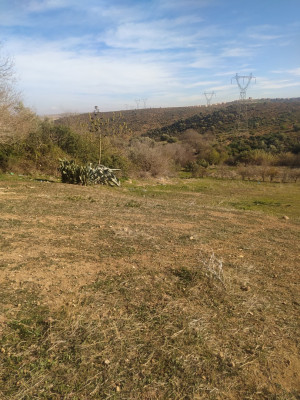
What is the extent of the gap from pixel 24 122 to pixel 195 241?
12.4 metres

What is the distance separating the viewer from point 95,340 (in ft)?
8.12

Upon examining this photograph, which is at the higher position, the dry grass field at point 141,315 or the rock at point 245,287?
the dry grass field at point 141,315

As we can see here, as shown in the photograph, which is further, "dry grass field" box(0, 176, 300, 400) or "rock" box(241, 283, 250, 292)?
"rock" box(241, 283, 250, 292)

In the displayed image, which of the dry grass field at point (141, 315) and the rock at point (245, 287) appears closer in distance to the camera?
the dry grass field at point (141, 315)

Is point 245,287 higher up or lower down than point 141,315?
lower down

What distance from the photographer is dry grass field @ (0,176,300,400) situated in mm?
2131

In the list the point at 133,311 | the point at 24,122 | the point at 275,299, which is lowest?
the point at 275,299

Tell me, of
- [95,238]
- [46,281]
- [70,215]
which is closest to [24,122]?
[70,215]

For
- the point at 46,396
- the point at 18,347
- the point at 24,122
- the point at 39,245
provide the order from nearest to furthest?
the point at 46,396, the point at 18,347, the point at 39,245, the point at 24,122

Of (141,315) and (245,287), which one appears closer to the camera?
(141,315)

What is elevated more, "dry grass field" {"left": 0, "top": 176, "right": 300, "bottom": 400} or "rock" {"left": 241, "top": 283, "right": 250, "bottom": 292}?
"dry grass field" {"left": 0, "top": 176, "right": 300, "bottom": 400}

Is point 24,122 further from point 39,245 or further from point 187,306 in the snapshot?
point 187,306

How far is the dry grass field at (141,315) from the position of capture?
2.13 m

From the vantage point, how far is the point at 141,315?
2.87m
